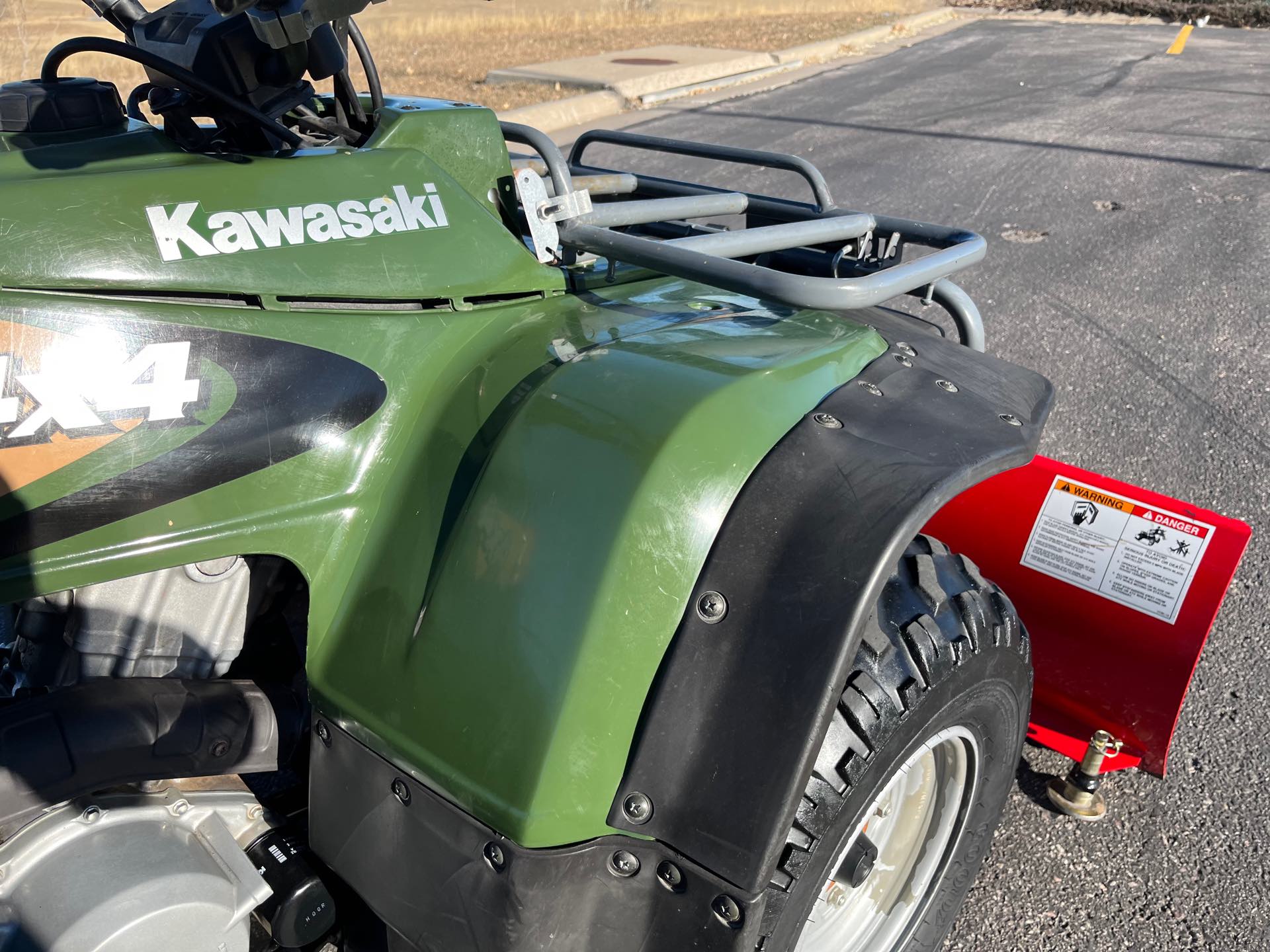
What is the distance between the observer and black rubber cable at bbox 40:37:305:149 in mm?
1597

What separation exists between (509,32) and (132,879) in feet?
52.1

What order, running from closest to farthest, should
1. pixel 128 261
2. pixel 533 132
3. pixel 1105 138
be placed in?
1. pixel 128 261
2. pixel 533 132
3. pixel 1105 138

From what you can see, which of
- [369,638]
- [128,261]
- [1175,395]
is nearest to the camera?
[128,261]

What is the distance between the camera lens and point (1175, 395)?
4309mm

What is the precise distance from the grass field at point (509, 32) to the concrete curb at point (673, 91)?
1.27 ft

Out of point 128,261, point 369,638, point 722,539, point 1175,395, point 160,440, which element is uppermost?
point 128,261

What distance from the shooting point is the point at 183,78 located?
160cm

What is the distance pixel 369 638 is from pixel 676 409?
552 mm

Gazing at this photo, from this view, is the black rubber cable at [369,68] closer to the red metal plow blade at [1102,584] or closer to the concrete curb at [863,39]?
the red metal plow blade at [1102,584]

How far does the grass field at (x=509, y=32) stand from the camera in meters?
10.2

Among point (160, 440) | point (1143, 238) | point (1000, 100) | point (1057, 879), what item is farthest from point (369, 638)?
A: point (1000, 100)

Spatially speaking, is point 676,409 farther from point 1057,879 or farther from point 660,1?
point 660,1

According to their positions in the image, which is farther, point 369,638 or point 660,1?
point 660,1

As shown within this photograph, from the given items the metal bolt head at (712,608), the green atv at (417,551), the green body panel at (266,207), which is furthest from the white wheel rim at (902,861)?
the green body panel at (266,207)
